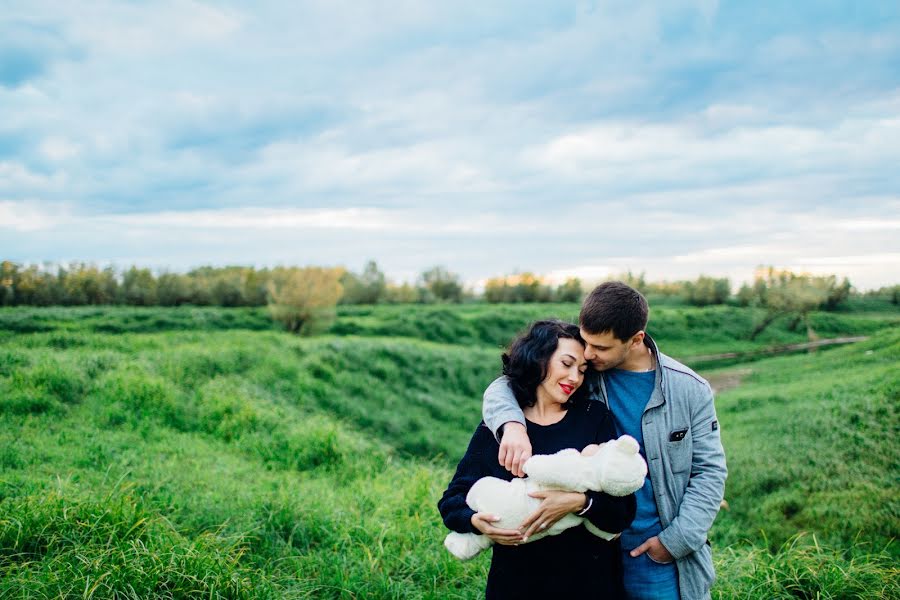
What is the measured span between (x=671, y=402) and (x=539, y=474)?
2.54 feet


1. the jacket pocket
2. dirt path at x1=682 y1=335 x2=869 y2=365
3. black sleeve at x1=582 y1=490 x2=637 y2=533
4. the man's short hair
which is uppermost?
the man's short hair

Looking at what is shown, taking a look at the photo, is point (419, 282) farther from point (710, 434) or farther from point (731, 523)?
point (710, 434)

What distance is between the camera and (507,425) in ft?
7.34

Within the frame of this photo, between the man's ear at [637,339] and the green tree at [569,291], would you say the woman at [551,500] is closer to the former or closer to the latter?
the man's ear at [637,339]

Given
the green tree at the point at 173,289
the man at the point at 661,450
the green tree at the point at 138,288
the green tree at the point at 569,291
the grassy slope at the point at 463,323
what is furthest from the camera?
the green tree at the point at 569,291

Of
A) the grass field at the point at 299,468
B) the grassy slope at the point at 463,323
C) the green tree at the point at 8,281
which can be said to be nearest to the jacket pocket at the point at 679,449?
the grass field at the point at 299,468

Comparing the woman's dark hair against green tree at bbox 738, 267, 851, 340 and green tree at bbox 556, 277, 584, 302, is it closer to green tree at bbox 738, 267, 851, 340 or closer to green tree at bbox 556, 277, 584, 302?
green tree at bbox 738, 267, 851, 340

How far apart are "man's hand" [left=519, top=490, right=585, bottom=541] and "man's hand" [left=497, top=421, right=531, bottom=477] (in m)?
0.12

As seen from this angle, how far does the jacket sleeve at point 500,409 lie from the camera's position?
2285 millimetres

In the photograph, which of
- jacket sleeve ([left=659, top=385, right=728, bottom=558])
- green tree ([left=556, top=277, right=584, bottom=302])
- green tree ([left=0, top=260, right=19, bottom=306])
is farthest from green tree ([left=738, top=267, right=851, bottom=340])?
green tree ([left=0, top=260, right=19, bottom=306])

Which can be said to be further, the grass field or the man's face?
the grass field

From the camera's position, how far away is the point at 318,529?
15.8 ft

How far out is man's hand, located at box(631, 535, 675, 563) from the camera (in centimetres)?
234

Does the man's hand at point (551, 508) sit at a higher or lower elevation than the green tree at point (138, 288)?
lower
